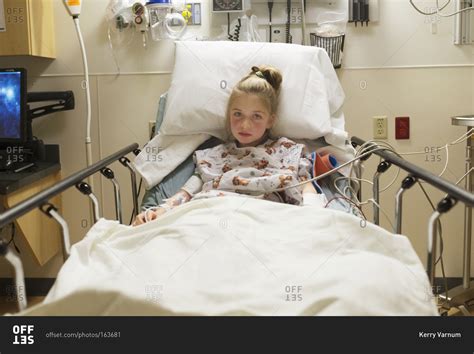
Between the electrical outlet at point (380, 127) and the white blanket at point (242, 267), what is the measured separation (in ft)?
3.75

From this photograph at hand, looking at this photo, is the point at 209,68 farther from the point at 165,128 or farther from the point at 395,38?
the point at 395,38

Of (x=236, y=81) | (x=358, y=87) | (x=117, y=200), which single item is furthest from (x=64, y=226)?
(x=358, y=87)

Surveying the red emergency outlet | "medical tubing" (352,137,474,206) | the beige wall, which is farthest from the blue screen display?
the red emergency outlet

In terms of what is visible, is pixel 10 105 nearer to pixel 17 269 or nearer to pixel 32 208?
pixel 32 208

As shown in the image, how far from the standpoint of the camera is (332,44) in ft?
7.67

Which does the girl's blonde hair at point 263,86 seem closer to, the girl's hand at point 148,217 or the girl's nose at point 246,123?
the girl's nose at point 246,123

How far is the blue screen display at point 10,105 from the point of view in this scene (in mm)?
2225

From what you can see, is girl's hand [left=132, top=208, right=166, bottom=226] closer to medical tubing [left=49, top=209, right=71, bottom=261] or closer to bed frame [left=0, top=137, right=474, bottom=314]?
bed frame [left=0, top=137, right=474, bottom=314]

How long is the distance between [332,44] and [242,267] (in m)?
1.47

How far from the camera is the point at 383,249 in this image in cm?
123

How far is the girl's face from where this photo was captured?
1867 mm

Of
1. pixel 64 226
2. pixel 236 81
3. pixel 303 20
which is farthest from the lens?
pixel 303 20
